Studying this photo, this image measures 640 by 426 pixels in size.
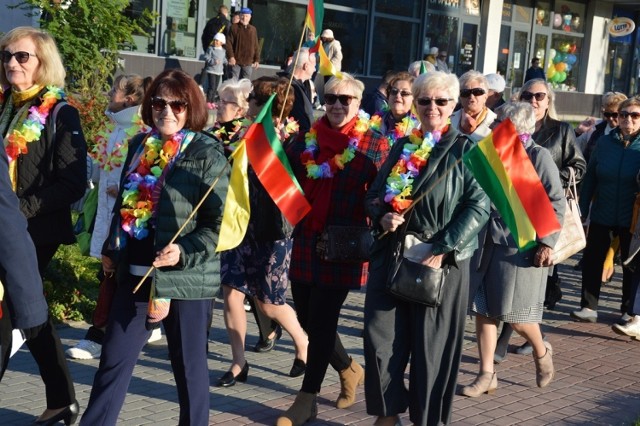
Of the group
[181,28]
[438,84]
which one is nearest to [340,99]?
[438,84]

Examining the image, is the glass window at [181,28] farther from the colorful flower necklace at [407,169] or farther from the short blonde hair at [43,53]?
the colorful flower necklace at [407,169]

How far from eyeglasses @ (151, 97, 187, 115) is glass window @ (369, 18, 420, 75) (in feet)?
74.6

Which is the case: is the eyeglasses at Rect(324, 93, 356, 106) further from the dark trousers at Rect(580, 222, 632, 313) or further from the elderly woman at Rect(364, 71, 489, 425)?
the dark trousers at Rect(580, 222, 632, 313)

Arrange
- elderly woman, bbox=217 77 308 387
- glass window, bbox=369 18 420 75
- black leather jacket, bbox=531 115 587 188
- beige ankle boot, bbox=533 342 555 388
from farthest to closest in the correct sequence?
1. glass window, bbox=369 18 420 75
2. black leather jacket, bbox=531 115 587 188
3. beige ankle boot, bbox=533 342 555 388
4. elderly woman, bbox=217 77 308 387

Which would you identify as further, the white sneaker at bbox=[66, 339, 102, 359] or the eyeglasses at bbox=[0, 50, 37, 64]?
the white sneaker at bbox=[66, 339, 102, 359]

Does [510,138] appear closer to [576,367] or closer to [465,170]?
[465,170]

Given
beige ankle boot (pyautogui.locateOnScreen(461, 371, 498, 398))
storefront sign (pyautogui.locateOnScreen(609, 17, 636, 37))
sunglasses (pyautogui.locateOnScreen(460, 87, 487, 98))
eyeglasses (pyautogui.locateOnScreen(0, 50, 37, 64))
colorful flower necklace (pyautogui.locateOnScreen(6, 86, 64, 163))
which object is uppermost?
storefront sign (pyautogui.locateOnScreen(609, 17, 636, 37))

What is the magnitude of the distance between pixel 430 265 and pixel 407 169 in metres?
0.53

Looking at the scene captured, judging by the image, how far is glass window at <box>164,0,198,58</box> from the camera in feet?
72.1

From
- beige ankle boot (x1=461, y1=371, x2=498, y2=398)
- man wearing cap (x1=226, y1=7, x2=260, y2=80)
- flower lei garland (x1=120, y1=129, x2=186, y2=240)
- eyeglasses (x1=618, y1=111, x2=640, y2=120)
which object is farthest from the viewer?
man wearing cap (x1=226, y1=7, x2=260, y2=80)

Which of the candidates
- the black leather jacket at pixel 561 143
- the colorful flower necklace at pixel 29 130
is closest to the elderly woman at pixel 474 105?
the black leather jacket at pixel 561 143

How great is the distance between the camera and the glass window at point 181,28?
72.1ft

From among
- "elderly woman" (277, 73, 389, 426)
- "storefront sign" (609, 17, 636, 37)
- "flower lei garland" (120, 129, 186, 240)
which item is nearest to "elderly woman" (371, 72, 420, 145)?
"elderly woman" (277, 73, 389, 426)

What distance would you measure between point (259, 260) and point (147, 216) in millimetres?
1796
